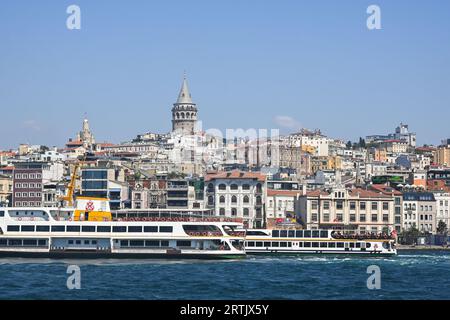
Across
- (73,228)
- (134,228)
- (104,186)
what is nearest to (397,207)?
(104,186)

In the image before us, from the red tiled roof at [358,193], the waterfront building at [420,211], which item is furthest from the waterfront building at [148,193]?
the waterfront building at [420,211]

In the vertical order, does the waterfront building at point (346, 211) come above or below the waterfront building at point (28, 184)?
below

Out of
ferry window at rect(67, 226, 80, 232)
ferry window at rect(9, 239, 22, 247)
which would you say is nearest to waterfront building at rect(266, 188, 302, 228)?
ferry window at rect(67, 226, 80, 232)

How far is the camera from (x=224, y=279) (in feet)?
121

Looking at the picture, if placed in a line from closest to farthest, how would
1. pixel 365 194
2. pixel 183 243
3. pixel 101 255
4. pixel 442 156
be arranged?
1. pixel 101 255
2. pixel 183 243
3. pixel 365 194
4. pixel 442 156

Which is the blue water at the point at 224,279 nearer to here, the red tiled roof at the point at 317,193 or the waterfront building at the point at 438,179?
the red tiled roof at the point at 317,193

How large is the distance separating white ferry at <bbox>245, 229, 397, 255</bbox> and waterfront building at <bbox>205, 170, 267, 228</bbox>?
21.3 metres

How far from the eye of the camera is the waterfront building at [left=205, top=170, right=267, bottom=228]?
7606 centimetres

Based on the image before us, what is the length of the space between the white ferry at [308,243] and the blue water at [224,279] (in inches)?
165

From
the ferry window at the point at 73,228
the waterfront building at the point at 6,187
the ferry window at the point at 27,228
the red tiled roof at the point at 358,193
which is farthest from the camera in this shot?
the waterfront building at the point at 6,187

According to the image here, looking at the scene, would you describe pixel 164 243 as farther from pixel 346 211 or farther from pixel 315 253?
pixel 346 211

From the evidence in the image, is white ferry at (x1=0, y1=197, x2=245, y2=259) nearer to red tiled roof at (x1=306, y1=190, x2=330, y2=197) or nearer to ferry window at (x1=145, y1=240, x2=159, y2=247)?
ferry window at (x1=145, y1=240, x2=159, y2=247)

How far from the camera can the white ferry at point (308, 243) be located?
53.8m

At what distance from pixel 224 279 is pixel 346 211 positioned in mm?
39338
